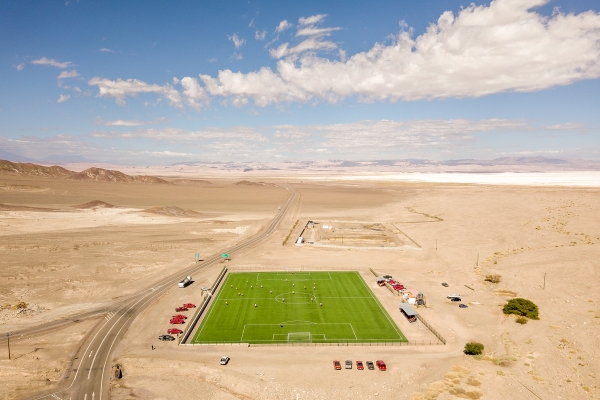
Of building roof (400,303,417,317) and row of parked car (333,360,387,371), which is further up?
building roof (400,303,417,317)

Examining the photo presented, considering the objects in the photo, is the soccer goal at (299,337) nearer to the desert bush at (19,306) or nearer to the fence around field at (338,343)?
the fence around field at (338,343)

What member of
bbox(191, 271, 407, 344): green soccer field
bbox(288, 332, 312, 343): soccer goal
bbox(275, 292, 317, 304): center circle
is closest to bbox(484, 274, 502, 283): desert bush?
bbox(191, 271, 407, 344): green soccer field

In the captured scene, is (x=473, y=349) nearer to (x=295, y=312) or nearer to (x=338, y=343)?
(x=338, y=343)

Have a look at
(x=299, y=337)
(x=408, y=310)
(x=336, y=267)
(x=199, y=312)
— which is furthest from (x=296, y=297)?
(x=408, y=310)

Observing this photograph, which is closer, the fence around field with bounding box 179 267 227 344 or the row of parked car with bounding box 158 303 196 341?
the row of parked car with bounding box 158 303 196 341

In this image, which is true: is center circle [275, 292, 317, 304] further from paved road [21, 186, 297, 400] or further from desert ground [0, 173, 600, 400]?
paved road [21, 186, 297, 400]

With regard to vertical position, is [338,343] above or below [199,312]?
below
